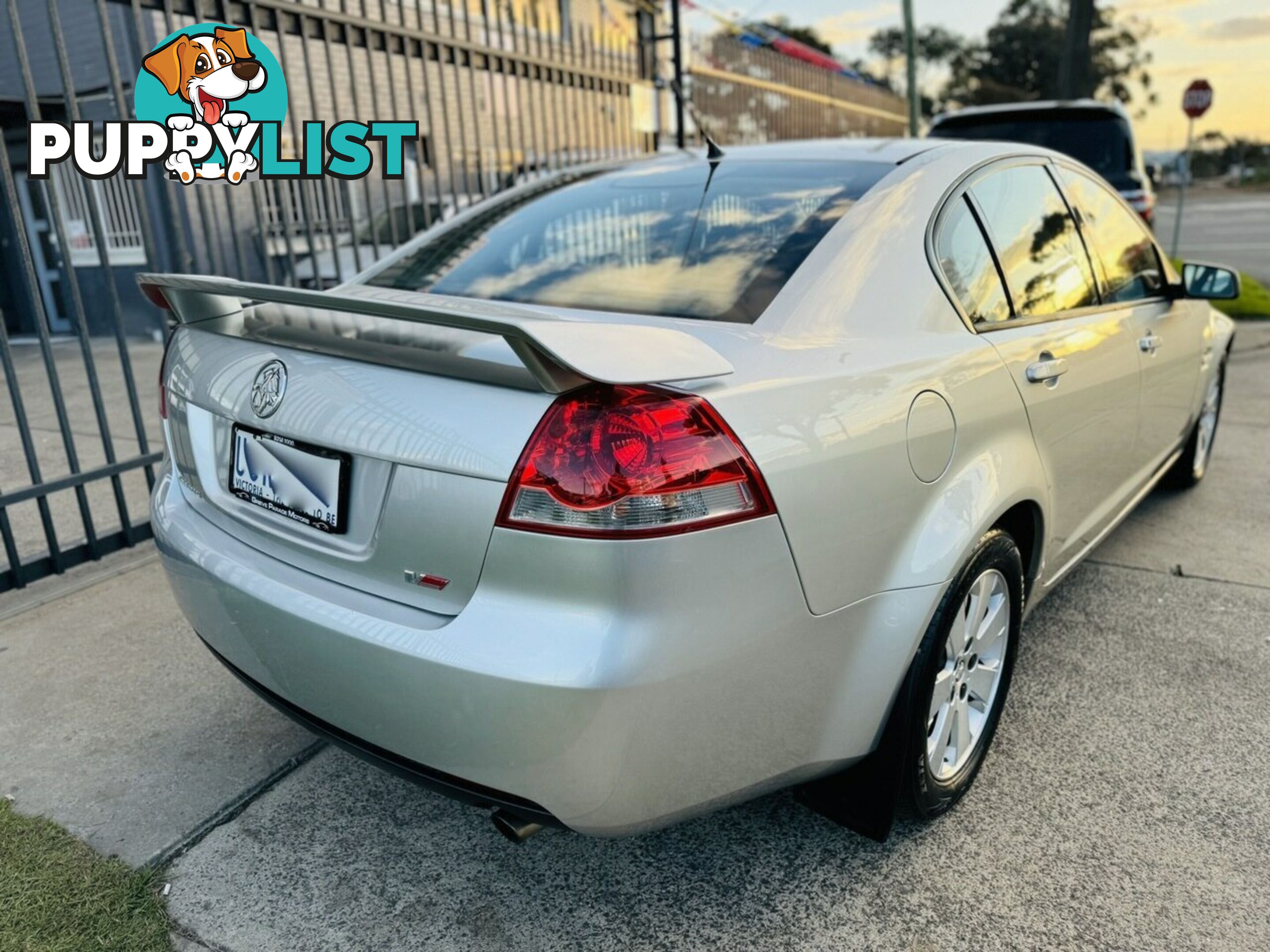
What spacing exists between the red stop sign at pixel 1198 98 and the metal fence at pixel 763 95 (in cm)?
534

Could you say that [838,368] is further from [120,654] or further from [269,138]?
[269,138]

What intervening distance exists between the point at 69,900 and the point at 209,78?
402cm

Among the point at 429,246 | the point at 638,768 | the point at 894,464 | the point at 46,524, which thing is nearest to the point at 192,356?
the point at 429,246

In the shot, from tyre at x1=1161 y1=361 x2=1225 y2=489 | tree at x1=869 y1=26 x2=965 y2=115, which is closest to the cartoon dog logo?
tyre at x1=1161 y1=361 x2=1225 y2=489

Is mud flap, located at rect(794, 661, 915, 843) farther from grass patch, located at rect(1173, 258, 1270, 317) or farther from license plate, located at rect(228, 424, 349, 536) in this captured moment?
grass patch, located at rect(1173, 258, 1270, 317)

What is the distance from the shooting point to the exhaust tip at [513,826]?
5.76 feet

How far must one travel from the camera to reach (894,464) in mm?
1909

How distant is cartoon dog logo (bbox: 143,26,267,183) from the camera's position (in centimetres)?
455

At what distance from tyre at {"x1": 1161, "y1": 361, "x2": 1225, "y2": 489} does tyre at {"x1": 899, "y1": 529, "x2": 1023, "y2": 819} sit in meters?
2.45

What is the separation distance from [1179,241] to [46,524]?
22.3m

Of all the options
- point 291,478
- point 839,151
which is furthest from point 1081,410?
point 291,478

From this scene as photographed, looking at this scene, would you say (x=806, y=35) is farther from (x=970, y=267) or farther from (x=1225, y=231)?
(x=970, y=267)

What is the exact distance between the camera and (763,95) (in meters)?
13.0

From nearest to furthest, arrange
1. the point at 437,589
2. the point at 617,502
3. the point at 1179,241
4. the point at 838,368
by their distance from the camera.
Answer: the point at 617,502, the point at 437,589, the point at 838,368, the point at 1179,241
